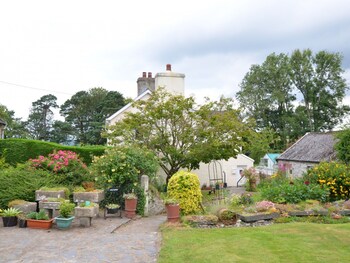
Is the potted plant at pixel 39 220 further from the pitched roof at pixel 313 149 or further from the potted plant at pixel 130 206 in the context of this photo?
the pitched roof at pixel 313 149

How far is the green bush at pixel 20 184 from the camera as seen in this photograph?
36.9 ft

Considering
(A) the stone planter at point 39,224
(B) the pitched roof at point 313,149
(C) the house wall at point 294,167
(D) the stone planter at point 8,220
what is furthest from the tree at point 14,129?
(A) the stone planter at point 39,224

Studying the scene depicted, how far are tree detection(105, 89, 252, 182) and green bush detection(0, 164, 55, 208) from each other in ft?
19.8

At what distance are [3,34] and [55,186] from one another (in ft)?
28.3

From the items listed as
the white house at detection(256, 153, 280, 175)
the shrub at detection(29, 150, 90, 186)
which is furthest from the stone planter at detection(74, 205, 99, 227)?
the white house at detection(256, 153, 280, 175)

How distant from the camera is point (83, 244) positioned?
26.1 feet

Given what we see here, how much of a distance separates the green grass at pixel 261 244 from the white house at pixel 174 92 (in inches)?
441

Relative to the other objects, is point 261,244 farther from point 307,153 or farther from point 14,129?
point 14,129

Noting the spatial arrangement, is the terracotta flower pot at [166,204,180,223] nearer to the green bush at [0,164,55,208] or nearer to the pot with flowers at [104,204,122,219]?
the pot with flowers at [104,204,122,219]

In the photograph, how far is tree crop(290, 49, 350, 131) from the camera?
45.8 m

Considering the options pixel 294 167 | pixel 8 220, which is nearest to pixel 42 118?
pixel 294 167

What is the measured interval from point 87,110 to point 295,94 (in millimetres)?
33495

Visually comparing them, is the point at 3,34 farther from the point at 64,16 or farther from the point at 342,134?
the point at 342,134

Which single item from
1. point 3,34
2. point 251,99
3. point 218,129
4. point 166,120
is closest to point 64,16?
point 3,34
